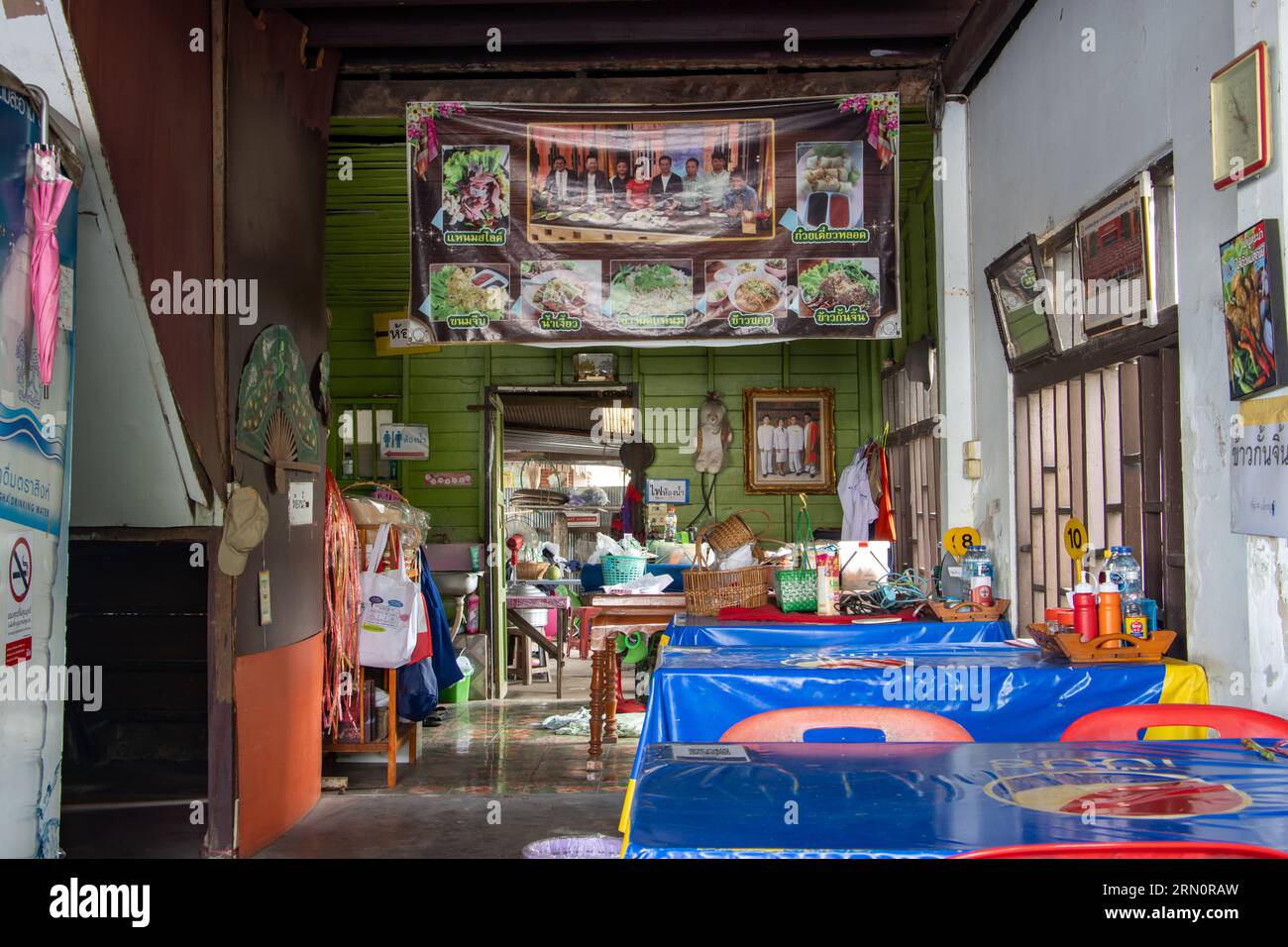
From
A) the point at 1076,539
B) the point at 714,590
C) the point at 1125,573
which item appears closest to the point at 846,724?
the point at 1125,573

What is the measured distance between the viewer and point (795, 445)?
34.4 feet

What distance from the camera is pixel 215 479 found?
15.1ft

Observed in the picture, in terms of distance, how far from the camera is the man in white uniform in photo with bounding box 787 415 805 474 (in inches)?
411

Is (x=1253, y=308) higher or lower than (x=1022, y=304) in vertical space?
lower

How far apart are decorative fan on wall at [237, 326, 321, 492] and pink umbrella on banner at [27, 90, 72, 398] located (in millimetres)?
1718

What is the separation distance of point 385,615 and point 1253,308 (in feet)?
15.9

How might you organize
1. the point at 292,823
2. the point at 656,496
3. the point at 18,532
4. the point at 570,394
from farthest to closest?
the point at 570,394 → the point at 656,496 → the point at 292,823 → the point at 18,532

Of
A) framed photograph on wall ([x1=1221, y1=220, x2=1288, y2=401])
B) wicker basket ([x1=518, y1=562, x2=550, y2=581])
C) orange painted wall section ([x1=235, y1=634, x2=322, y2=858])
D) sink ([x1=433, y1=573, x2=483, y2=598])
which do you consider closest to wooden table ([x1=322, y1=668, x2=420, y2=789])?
orange painted wall section ([x1=235, y1=634, x2=322, y2=858])

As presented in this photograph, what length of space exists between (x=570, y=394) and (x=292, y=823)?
6455 mm

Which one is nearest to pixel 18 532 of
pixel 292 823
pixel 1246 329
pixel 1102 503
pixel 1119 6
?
pixel 292 823

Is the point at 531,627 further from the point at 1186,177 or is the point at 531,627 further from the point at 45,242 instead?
the point at 1186,177

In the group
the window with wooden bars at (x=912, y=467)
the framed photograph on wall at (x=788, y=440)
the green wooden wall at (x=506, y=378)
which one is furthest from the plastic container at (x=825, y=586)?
the framed photograph on wall at (x=788, y=440)

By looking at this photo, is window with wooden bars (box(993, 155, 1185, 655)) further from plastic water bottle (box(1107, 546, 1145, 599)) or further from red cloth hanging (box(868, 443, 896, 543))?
red cloth hanging (box(868, 443, 896, 543))

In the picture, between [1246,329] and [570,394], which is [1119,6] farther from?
[570,394]
